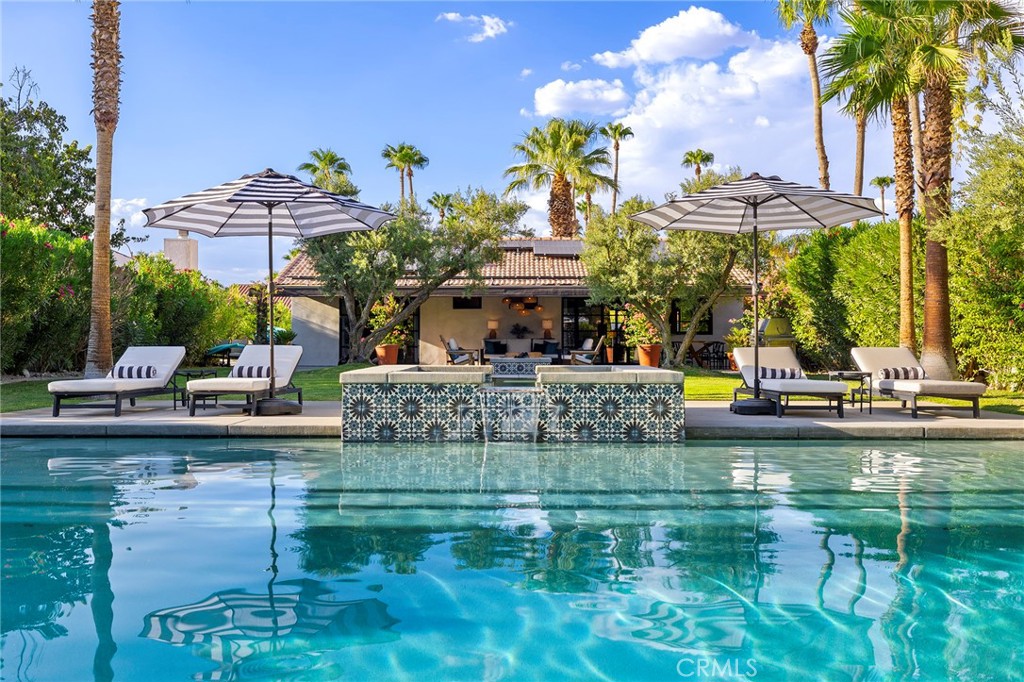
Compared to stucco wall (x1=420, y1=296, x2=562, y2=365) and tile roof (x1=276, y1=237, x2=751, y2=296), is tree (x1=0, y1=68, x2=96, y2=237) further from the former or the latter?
stucco wall (x1=420, y1=296, x2=562, y2=365)

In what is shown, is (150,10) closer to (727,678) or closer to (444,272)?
(444,272)

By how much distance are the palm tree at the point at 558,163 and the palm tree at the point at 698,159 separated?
356 inches

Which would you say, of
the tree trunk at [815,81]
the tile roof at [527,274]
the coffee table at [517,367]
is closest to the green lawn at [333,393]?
the coffee table at [517,367]

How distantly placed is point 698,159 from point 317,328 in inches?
949

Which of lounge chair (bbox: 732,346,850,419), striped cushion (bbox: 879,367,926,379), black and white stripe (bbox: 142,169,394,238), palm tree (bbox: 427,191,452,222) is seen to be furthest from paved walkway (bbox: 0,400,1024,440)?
palm tree (bbox: 427,191,452,222)

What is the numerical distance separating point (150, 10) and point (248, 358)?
31.9ft

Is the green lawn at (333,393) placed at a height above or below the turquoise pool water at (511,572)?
above

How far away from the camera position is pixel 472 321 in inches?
990

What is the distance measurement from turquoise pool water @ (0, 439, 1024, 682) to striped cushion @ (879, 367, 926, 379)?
4.38 meters

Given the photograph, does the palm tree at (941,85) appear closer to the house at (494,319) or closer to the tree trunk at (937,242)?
the tree trunk at (937,242)

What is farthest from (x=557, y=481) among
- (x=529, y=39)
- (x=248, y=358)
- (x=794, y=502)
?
(x=529, y=39)

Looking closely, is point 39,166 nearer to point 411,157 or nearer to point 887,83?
point 411,157

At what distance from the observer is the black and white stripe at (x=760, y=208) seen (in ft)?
31.0

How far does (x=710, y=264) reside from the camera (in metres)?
19.5
